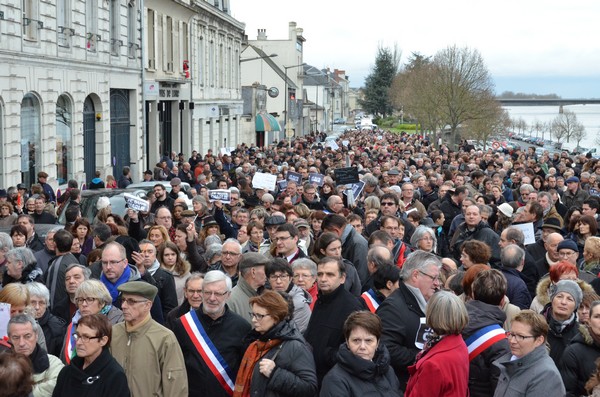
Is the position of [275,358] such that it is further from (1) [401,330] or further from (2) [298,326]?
(2) [298,326]

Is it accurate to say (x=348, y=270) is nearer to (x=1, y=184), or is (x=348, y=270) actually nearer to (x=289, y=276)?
(x=289, y=276)

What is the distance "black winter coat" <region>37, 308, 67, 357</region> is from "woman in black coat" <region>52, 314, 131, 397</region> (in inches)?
55.6

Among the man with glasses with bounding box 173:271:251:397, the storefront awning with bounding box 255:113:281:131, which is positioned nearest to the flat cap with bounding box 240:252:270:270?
the man with glasses with bounding box 173:271:251:397

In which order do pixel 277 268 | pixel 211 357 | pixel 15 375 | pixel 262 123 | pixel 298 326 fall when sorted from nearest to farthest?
pixel 15 375, pixel 211 357, pixel 298 326, pixel 277 268, pixel 262 123

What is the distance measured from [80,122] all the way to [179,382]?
22249mm

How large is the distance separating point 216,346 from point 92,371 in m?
1.14

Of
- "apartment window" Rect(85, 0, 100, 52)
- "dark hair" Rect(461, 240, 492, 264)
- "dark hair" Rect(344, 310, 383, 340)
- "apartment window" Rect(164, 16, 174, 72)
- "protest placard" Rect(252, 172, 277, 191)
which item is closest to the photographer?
"dark hair" Rect(344, 310, 383, 340)

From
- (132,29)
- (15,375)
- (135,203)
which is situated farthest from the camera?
(132,29)

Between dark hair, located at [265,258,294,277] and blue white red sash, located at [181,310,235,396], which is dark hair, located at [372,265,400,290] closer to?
dark hair, located at [265,258,294,277]

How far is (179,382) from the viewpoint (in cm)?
635

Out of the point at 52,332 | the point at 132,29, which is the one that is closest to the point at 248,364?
the point at 52,332

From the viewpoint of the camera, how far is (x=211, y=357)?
6.63m

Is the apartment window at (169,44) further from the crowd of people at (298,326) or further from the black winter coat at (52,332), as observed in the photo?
the black winter coat at (52,332)

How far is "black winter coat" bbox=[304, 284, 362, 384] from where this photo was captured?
21.7 ft
